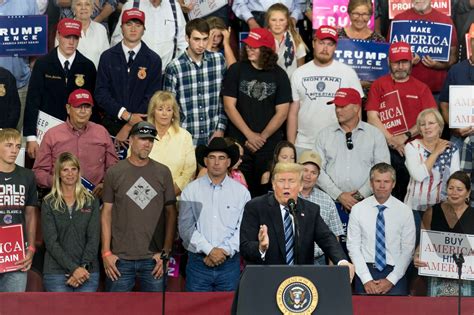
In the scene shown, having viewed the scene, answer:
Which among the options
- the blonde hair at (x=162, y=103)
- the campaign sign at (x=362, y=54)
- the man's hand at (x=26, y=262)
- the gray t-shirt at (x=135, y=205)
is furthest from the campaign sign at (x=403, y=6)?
the man's hand at (x=26, y=262)

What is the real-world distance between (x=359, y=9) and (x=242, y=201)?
3135 millimetres

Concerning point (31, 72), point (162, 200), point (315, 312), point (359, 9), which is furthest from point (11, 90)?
point (315, 312)

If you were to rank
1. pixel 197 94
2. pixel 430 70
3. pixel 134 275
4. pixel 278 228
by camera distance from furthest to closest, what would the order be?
pixel 430 70 → pixel 197 94 → pixel 134 275 → pixel 278 228

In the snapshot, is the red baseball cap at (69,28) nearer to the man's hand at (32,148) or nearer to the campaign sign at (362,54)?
the man's hand at (32,148)

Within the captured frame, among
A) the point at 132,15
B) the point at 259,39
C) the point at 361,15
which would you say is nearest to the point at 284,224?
the point at 259,39

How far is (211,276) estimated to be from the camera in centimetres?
1066

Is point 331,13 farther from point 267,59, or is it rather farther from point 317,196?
point 317,196

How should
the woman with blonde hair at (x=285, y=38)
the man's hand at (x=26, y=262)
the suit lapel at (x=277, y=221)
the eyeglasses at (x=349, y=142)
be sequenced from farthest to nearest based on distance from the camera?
1. the woman with blonde hair at (x=285, y=38)
2. the eyeglasses at (x=349, y=142)
3. the man's hand at (x=26, y=262)
4. the suit lapel at (x=277, y=221)

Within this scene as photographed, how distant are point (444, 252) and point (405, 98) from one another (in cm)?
225

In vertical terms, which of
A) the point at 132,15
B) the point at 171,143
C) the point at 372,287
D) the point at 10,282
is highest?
the point at 132,15

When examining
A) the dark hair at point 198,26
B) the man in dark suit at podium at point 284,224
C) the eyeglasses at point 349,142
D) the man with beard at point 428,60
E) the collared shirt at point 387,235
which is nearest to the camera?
the man in dark suit at podium at point 284,224

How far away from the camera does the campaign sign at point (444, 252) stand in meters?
10.6

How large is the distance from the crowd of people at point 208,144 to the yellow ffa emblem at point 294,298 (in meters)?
2.36

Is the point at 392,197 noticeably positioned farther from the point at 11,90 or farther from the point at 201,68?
the point at 11,90
